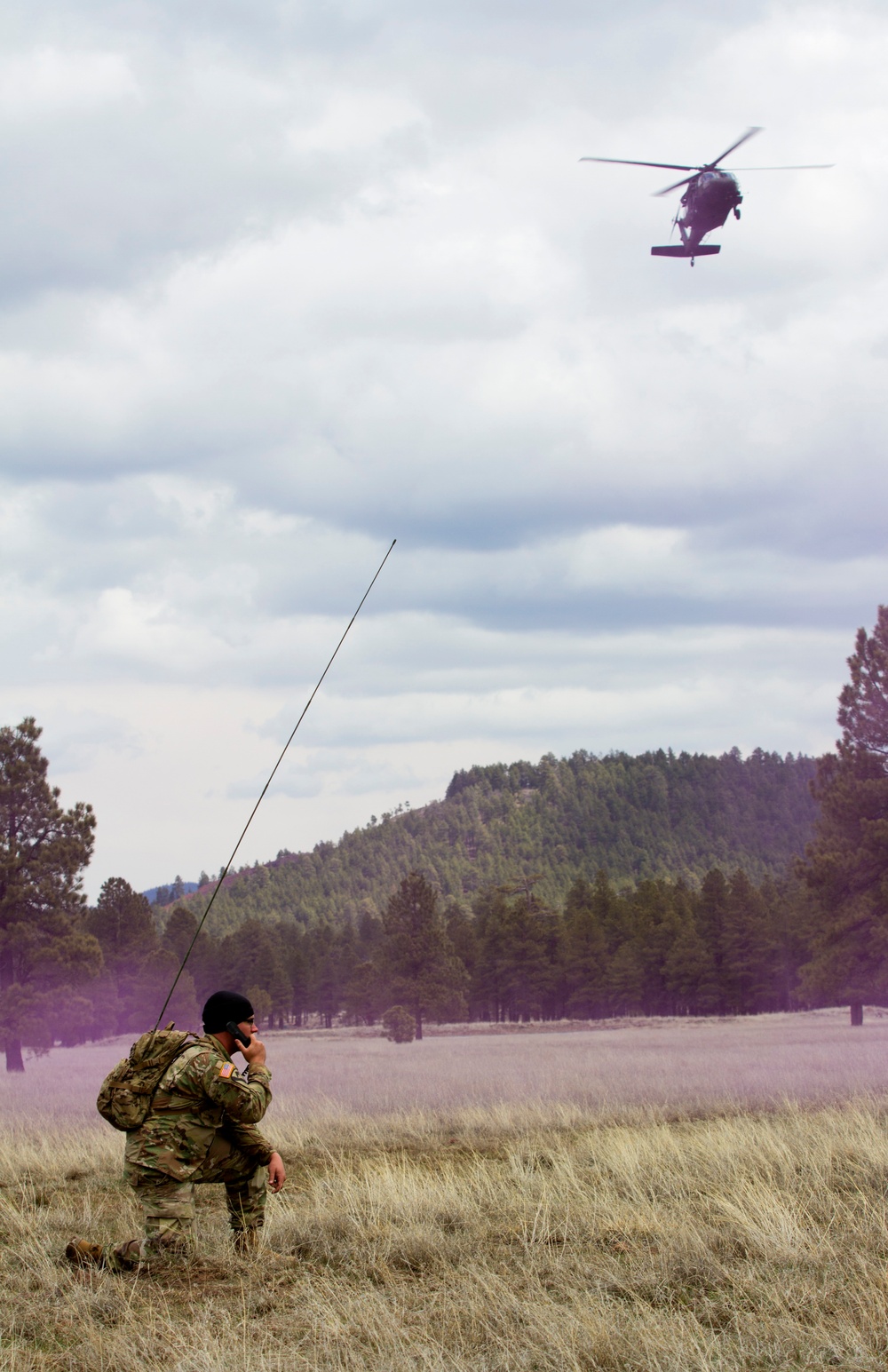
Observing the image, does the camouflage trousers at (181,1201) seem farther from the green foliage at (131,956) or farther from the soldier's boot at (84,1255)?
the green foliage at (131,956)

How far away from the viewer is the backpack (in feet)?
18.9

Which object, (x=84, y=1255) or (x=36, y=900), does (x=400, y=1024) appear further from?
(x=84, y=1255)

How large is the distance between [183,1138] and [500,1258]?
6.37ft

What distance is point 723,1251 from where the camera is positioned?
5.80 m

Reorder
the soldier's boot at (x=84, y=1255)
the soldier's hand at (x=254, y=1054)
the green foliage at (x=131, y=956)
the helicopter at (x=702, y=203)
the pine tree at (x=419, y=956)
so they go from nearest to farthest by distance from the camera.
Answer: the soldier's boot at (x=84, y=1255) < the soldier's hand at (x=254, y=1054) < the helicopter at (x=702, y=203) < the green foliage at (x=131, y=956) < the pine tree at (x=419, y=956)

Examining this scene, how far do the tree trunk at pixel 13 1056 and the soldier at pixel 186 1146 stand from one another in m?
25.0

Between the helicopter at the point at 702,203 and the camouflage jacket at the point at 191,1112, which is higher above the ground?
the helicopter at the point at 702,203

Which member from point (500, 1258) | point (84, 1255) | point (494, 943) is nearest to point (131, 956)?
point (494, 943)

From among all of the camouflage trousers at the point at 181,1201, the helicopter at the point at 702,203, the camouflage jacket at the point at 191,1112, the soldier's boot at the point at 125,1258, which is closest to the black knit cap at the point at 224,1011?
the camouflage jacket at the point at 191,1112

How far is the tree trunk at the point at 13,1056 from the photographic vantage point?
2805 cm

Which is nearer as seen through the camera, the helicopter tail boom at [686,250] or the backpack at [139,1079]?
the backpack at [139,1079]

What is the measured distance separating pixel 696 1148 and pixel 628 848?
576 feet

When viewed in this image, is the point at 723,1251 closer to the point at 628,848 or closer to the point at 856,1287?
the point at 856,1287

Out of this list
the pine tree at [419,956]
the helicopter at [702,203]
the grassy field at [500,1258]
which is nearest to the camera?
the grassy field at [500,1258]
